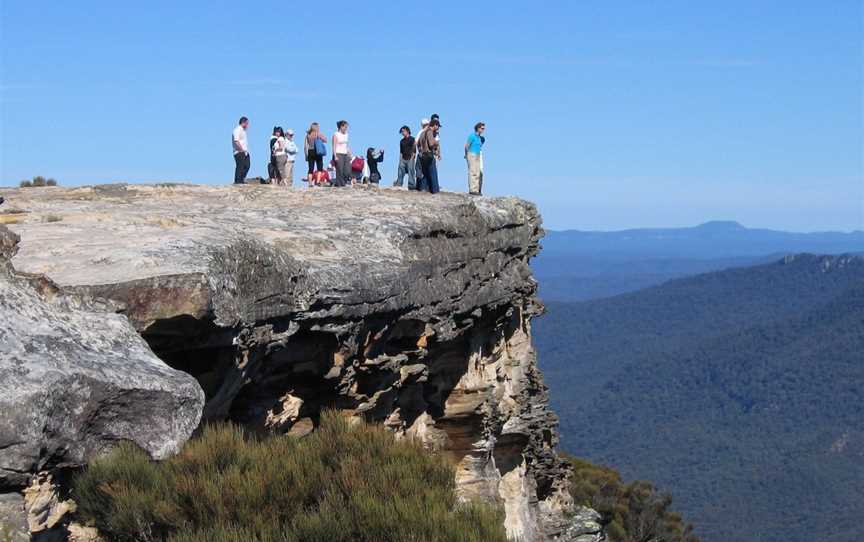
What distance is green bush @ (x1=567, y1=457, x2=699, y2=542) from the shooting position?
1748 inches

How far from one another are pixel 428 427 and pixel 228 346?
28.3 feet

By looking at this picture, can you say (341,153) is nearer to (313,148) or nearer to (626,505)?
(313,148)

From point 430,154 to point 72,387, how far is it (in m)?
16.2

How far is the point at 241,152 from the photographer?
2461 cm

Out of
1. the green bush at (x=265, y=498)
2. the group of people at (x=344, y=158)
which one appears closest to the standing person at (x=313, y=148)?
the group of people at (x=344, y=158)

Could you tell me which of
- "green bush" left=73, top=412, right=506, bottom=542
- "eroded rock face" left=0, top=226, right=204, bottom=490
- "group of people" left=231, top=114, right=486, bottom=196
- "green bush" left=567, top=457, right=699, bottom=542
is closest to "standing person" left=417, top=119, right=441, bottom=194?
"group of people" left=231, top=114, right=486, bottom=196

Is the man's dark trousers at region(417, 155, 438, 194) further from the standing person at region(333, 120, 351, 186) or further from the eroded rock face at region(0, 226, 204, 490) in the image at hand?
the eroded rock face at region(0, 226, 204, 490)

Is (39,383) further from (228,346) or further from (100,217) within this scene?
(100,217)

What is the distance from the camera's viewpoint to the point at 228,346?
1088 centimetres

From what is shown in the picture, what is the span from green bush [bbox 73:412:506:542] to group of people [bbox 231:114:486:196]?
14.3 m

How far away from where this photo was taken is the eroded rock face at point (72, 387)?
24.3 feet

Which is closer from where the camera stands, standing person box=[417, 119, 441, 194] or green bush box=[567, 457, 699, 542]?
standing person box=[417, 119, 441, 194]

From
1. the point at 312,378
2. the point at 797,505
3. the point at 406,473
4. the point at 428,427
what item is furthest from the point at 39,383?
the point at 797,505

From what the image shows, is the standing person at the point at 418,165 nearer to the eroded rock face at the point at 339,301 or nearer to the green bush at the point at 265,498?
the eroded rock face at the point at 339,301
